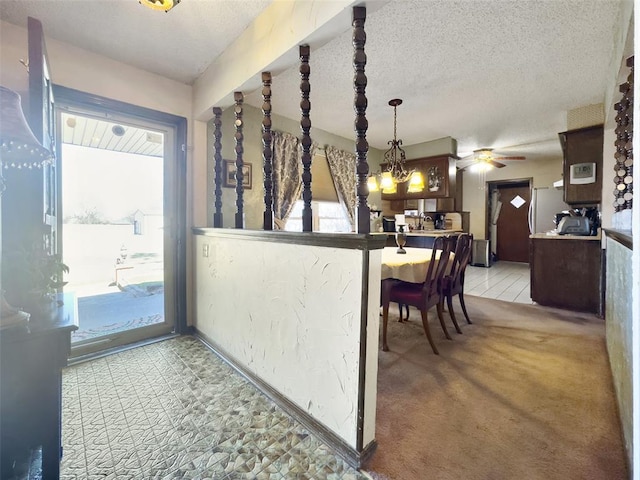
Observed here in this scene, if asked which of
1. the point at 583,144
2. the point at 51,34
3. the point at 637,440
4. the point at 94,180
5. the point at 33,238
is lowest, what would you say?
the point at 637,440

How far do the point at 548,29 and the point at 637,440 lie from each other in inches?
111

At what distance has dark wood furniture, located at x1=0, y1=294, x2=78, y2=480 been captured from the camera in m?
0.97

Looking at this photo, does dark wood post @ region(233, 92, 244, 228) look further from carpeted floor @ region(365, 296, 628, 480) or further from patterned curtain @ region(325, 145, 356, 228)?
patterned curtain @ region(325, 145, 356, 228)

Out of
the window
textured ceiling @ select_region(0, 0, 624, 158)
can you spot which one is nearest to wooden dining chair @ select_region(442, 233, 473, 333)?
textured ceiling @ select_region(0, 0, 624, 158)

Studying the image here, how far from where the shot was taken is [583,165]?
12.1 ft

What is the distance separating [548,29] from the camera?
2.21 meters

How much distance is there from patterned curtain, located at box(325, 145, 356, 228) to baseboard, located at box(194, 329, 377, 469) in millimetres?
3137

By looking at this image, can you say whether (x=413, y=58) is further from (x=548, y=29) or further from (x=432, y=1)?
(x=548, y=29)

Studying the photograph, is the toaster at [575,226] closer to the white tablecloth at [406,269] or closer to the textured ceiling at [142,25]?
the white tablecloth at [406,269]

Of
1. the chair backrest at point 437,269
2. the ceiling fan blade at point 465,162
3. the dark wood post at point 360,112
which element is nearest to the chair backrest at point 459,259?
the chair backrest at point 437,269

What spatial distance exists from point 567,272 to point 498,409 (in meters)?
2.96

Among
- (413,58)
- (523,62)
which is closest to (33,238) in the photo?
(413,58)

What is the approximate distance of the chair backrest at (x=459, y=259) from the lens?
2.93 meters

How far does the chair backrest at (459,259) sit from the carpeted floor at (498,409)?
541 mm
